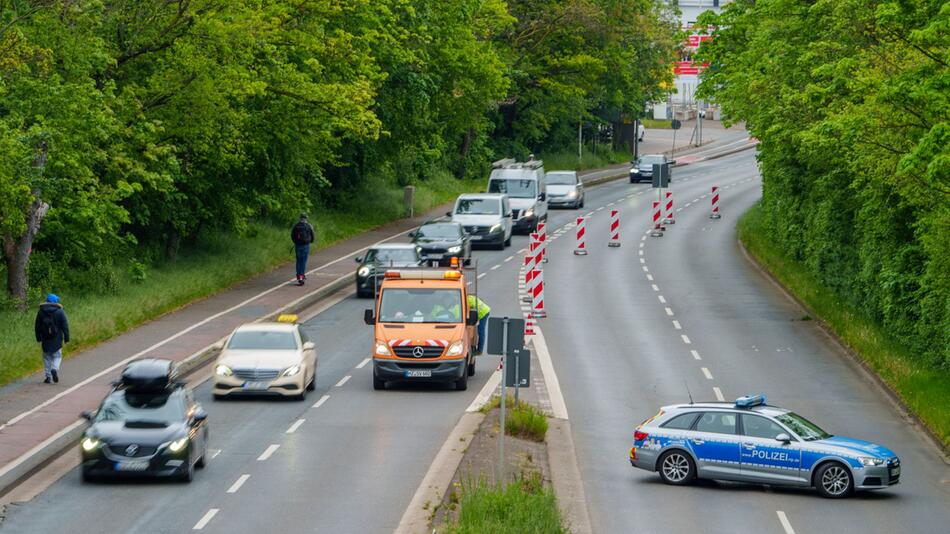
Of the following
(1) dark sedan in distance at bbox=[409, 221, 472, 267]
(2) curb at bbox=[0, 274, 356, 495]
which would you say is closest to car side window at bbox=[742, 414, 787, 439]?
(2) curb at bbox=[0, 274, 356, 495]

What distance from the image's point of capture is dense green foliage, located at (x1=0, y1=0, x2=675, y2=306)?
109 ft

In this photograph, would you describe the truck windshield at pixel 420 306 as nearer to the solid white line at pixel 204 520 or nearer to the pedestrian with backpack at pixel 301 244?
the solid white line at pixel 204 520

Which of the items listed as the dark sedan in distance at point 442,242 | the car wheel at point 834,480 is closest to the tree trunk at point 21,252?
the dark sedan in distance at point 442,242

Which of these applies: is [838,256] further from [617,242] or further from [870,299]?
[617,242]

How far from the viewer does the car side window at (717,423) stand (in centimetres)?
2328

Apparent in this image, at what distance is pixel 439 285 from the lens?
100 ft

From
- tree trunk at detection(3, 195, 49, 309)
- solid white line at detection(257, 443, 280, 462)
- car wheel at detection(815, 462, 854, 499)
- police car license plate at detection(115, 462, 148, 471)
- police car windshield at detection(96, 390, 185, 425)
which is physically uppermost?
tree trunk at detection(3, 195, 49, 309)

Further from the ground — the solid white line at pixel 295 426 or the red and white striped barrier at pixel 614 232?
the solid white line at pixel 295 426

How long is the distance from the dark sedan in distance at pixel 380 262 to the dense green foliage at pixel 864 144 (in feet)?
36.4

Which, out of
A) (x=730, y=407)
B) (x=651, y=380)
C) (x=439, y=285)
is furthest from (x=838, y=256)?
(x=730, y=407)

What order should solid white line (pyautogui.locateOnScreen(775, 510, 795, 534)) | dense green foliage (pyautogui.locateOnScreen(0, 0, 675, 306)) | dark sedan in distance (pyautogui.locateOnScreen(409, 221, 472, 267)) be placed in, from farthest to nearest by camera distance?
1. dark sedan in distance (pyautogui.locateOnScreen(409, 221, 472, 267))
2. dense green foliage (pyautogui.locateOnScreen(0, 0, 675, 306))
3. solid white line (pyautogui.locateOnScreen(775, 510, 795, 534))

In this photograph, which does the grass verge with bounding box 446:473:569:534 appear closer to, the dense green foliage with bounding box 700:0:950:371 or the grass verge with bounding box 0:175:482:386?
the dense green foliage with bounding box 700:0:950:371

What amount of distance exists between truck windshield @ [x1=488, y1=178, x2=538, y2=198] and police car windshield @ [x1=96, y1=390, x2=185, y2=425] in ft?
131

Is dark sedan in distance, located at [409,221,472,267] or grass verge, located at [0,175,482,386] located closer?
grass verge, located at [0,175,482,386]
